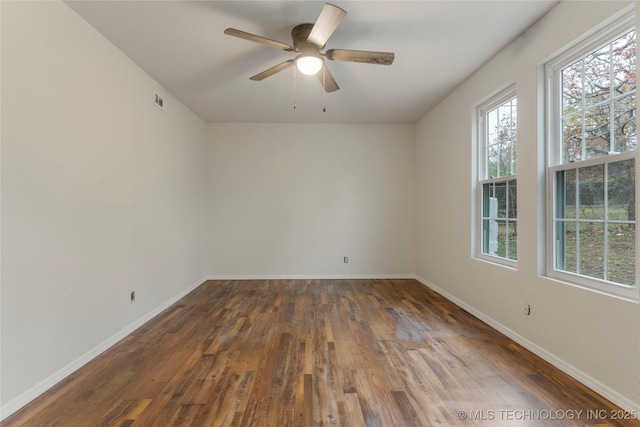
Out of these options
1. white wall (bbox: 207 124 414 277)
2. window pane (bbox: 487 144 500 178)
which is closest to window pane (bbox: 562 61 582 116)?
window pane (bbox: 487 144 500 178)

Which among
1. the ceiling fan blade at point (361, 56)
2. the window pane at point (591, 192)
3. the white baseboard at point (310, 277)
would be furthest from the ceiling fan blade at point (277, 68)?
the white baseboard at point (310, 277)

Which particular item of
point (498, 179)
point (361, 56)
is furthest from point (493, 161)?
point (361, 56)

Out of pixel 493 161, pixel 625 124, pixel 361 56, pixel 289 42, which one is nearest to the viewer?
pixel 625 124

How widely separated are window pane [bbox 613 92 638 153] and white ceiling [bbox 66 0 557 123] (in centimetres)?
93

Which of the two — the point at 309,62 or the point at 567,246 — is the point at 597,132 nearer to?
the point at 567,246

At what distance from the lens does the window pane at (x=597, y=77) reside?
6.30 ft

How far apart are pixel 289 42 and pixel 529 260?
111 inches

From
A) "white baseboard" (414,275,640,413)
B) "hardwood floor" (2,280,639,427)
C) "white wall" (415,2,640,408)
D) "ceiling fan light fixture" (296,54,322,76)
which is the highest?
"ceiling fan light fixture" (296,54,322,76)

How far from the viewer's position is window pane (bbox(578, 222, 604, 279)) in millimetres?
1950

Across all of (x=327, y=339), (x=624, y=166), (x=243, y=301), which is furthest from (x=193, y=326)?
(x=624, y=166)

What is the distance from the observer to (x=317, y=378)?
201 centimetres

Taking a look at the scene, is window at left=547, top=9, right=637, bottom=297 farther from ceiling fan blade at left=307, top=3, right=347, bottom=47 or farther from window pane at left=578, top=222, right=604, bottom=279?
ceiling fan blade at left=307, top=3, right=347, bottom=47

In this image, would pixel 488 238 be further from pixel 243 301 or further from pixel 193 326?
pixel 193 326

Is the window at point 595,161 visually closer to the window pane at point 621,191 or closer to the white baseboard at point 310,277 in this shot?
the window pane at point 621,191
